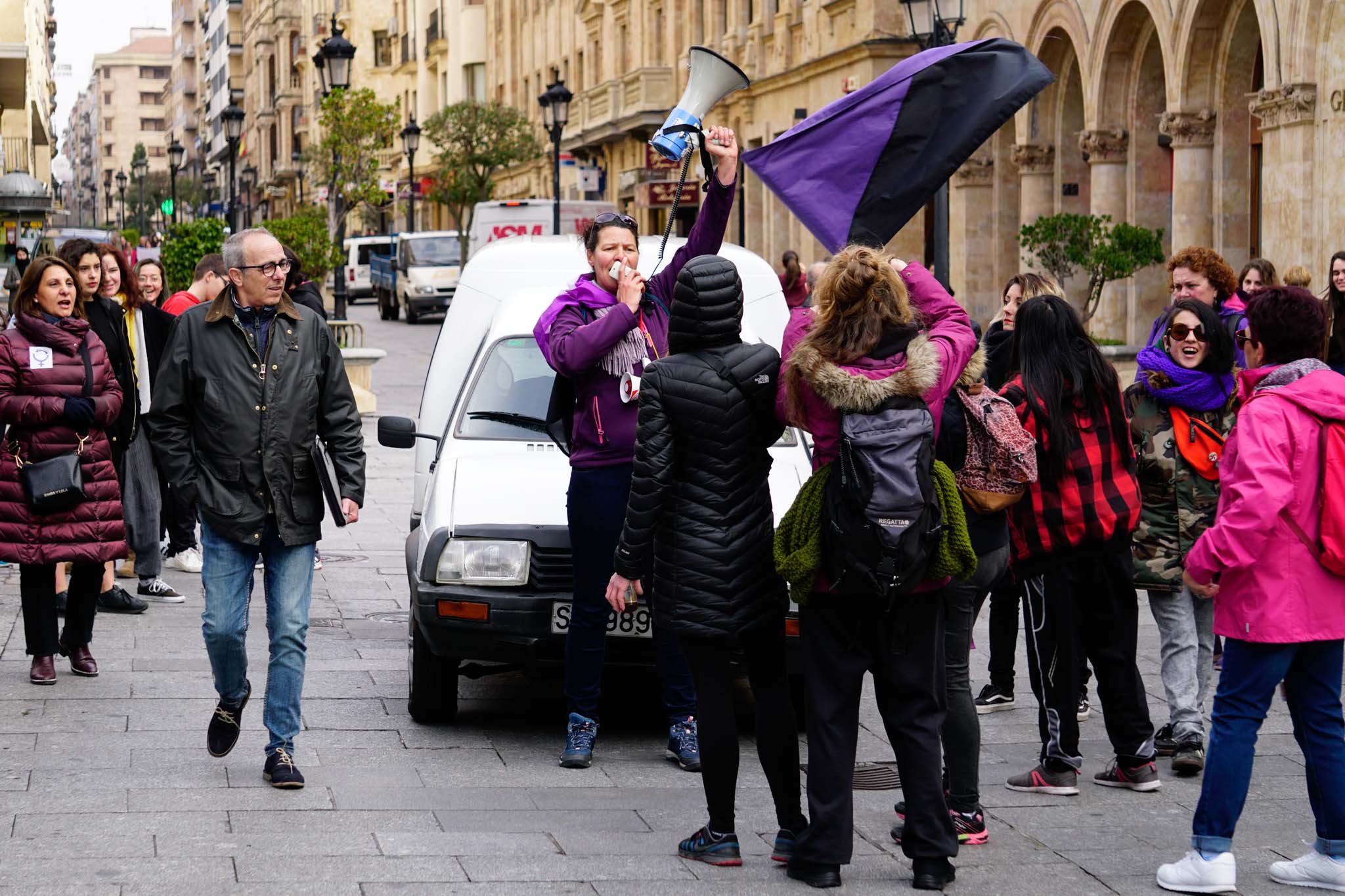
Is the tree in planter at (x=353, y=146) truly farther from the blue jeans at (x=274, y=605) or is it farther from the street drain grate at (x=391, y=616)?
the blue jeans at (x=274, y=605)

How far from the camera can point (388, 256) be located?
5684cm

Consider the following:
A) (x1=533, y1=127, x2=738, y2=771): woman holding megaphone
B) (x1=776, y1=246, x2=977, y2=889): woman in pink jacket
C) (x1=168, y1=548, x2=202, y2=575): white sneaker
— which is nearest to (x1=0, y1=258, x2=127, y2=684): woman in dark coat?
(x1=533, y1=127, x2=738, y2=771): woman holding megaphone

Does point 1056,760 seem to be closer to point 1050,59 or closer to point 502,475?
point 502,475

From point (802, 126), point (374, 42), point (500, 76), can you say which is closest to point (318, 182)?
point (500, 76)

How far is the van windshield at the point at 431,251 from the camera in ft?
159

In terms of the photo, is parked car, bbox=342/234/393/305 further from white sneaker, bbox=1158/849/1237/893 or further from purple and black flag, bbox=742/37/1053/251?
white sneaker, bbox=1158/849/1237/893

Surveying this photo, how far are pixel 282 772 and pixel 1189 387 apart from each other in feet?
11.5

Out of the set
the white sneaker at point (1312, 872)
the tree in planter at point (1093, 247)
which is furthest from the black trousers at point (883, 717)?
the tree in planter at point (1093, 247)

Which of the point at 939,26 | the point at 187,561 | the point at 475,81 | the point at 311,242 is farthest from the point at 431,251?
the point at 187,561

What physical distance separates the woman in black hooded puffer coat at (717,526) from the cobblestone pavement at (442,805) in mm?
336

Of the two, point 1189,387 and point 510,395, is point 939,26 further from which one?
point 1189,387

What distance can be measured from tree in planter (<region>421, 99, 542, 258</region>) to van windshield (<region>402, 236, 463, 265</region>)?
9078 mm

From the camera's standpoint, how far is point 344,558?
1222 cm

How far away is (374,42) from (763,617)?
89.6 meters
